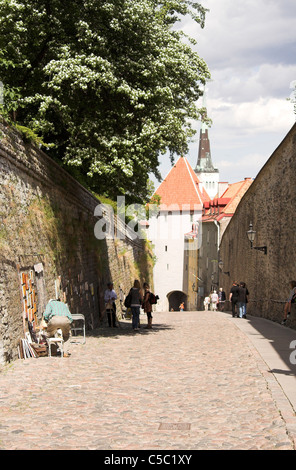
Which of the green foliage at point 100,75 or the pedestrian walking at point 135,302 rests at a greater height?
the green foliage at point 100,75

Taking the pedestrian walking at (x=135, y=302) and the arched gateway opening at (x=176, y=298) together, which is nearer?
the pedestrian walking at (x=135, y=302)

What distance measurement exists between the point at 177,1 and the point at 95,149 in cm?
662

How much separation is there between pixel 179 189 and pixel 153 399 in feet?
217

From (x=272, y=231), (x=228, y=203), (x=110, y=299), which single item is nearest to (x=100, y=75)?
(x=110, y=299)

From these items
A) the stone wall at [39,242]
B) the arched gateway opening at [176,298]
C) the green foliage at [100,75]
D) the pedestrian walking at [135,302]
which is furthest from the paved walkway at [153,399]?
the arched gateway opening at [176,298]

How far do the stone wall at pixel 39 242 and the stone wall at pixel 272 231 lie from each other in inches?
244

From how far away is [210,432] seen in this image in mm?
5902

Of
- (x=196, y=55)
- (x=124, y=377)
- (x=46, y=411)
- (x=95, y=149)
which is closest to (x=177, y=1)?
(x=196, y=55)

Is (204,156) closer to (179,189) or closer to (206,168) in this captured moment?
(206,168)

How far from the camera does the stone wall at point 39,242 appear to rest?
10711mm

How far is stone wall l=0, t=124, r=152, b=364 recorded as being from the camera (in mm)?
10711

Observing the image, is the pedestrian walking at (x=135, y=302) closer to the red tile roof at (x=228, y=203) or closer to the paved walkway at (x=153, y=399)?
the paved walkway at (x=153, y=399)

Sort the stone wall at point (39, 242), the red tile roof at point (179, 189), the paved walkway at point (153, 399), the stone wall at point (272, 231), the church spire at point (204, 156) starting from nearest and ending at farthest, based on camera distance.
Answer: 1. the paved walkway at point (153, 399)
2. the stone wall at point (39, 242)
3. the stone wall at point (272, 231)
4. the red tile roof at point (179, 189)
5. the church spire at point (204, 156)

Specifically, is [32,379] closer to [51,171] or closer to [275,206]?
[51,171]
